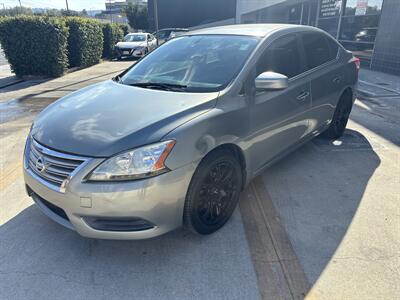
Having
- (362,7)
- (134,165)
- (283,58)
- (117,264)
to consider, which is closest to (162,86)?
(134,165)

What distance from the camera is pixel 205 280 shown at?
7.68 ft

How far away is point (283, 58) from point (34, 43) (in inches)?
407

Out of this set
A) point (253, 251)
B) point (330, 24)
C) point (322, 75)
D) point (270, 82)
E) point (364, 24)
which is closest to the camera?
point (253, 251)

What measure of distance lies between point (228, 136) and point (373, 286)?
1.50 m

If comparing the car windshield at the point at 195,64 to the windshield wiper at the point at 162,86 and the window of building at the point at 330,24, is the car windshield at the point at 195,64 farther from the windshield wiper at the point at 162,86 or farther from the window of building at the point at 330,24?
the window of building at the point at 330,24

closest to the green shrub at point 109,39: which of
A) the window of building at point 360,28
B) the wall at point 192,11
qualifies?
the window of building at point 360,28

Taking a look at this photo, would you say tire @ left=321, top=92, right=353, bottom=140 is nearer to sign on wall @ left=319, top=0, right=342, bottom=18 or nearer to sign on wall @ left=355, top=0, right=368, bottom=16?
sign on wall @ left=355, top=0, right=368, bottom=16

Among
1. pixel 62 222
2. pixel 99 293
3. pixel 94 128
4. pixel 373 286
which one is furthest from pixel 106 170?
pixel 373 286

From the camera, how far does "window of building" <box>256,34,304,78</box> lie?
3.18 metres

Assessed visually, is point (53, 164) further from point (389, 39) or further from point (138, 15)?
point (138, 15)

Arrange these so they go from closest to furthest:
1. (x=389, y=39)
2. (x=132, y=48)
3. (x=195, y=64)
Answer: (x=195, y=64) < (x=389, y=39) < (x=132, y=48)

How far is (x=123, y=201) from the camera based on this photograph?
219 cm

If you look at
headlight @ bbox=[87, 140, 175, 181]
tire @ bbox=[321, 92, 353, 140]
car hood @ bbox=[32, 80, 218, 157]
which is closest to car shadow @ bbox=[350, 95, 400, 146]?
tire @ bbox=[321, 92, 353, 140]

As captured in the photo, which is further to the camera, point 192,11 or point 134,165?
point 192,11
